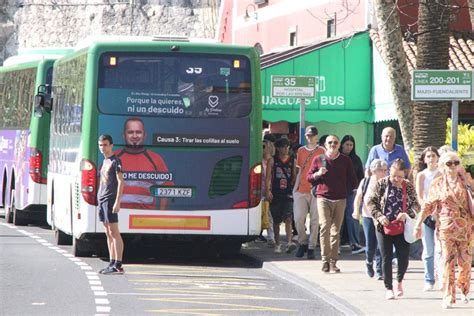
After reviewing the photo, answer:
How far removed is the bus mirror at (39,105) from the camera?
26234 millimetres

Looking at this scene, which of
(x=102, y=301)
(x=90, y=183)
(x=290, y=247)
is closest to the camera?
(x=102, y=301)

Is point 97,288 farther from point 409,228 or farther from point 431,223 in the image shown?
point 431,223

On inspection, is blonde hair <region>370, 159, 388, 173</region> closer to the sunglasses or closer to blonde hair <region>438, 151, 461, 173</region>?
blonde hair <region>438, 151, 461, 173</region>

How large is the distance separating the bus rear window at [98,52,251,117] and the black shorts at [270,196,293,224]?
230cm

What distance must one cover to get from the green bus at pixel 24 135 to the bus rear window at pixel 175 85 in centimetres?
565

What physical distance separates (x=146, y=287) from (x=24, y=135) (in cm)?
1331

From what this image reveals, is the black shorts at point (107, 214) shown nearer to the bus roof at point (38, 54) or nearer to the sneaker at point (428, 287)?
the sneaker at point (428, 287)

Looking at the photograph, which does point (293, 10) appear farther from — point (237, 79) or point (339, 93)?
point (237, 79)

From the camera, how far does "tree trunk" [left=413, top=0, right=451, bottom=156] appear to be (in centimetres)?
2292

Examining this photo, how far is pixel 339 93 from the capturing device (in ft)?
108

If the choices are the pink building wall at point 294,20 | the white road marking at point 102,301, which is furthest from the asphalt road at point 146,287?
the pink building wall at point 294,20

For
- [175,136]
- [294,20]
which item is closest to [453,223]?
Answer: [175,136]

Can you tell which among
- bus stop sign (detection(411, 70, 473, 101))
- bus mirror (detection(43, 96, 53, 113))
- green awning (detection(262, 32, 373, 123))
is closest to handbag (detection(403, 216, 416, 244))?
bus stop sign (detection(411, 70, 473, 101))

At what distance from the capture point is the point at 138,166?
815 inches
